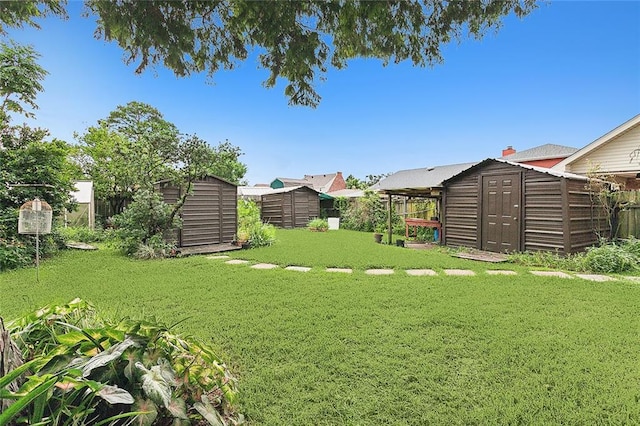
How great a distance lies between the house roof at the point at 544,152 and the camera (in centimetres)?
1682

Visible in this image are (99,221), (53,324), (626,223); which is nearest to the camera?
(53,324)

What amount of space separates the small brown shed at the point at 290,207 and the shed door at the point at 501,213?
11.8m

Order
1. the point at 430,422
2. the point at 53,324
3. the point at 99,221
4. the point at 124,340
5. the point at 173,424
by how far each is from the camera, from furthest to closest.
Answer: the point at 99,221
the point at 53,324
the point at 430,422
the point at 124,340
the point at 173,424

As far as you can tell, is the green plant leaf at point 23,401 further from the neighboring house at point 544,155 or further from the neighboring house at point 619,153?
the neighboring house at point 544,155

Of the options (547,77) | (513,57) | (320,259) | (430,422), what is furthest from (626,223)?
(430,422)

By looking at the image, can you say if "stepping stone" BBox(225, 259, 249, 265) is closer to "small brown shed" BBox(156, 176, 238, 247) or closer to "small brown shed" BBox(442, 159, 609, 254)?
"small brown shed" BBox(156, 176, 238, 247)

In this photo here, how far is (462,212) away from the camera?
33.1ft

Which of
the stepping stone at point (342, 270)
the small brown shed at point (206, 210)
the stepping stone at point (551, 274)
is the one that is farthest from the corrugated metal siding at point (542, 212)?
the small brown shed at point (206, 210)

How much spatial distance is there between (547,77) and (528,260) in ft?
13.0

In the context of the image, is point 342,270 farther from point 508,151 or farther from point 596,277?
point 508,151

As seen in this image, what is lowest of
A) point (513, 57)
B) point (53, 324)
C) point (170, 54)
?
point (53, 324)

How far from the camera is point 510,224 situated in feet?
28.8

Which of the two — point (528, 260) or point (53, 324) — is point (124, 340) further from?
point (528, 260)

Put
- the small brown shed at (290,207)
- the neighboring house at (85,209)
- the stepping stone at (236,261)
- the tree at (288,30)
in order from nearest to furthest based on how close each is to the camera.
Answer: the tree at (288,30) → the stepping stone at (236,261) → the neighboring house at (85,209) → the small brown shed at (290,207)
